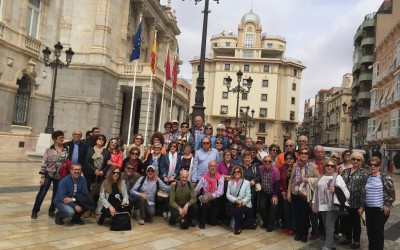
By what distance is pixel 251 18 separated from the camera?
76.2 meters

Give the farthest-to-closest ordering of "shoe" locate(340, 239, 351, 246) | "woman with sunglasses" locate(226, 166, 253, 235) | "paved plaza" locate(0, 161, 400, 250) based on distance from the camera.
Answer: "woman with sunglasses" locate(226, 166, 253, 235) < "shoe" locate(340, 239, 351, 246) < "paved plaza" locate(0, 161, 400, 250)

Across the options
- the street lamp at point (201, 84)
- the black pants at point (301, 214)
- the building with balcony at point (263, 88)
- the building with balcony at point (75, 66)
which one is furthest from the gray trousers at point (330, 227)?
the building with balcony at point (263, 88)

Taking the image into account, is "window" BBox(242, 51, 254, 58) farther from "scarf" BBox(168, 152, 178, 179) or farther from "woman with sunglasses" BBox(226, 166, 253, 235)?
"woman with sunglasses" BBox(226, 166, 253, 235)

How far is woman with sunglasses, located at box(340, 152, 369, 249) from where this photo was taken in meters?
6.51

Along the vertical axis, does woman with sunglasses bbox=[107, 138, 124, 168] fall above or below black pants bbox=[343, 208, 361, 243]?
above

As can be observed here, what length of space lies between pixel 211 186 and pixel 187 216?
2.66 ft

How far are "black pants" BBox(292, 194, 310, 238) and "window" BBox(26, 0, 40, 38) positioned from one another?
21.2m

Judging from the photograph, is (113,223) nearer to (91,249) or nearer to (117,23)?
(91,249)

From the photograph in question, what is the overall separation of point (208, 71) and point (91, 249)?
2693 inches

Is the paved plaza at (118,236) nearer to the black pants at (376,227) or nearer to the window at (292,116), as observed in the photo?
the black pants at (376,227)

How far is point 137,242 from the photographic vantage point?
6305 millimetres

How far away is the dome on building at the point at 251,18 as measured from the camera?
7560 centimetres

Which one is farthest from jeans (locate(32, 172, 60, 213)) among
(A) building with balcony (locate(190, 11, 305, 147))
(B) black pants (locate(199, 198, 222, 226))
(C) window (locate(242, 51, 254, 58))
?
(C) window (locate(242, 51, 254, 58))

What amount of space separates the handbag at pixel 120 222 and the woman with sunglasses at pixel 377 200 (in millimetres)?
4300
